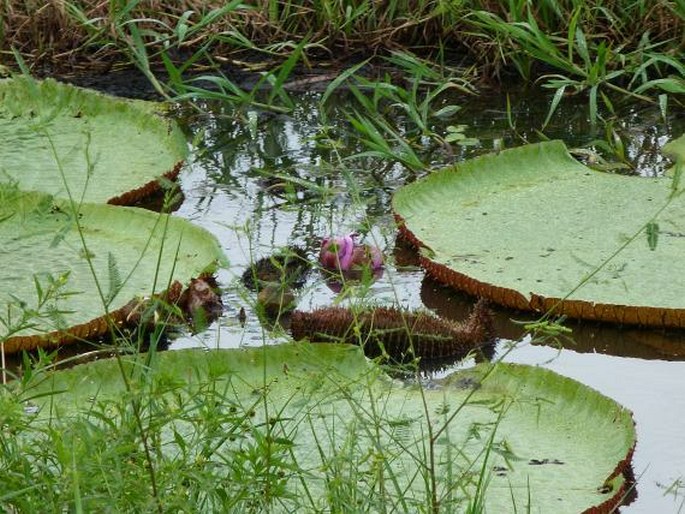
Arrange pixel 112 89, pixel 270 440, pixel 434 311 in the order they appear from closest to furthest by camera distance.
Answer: pixel 270 440, pixel 434 311, pixel 112 89

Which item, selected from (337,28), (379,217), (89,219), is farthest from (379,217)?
(337,28)

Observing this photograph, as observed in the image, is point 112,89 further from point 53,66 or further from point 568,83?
point 568,83

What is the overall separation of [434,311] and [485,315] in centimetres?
24

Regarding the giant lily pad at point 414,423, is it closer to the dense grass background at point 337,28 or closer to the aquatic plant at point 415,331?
the aquatic plant at point 415,331

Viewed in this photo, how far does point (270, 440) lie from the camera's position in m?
1.98

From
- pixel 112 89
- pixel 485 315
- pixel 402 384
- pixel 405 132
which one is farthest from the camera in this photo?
pixel 112 89

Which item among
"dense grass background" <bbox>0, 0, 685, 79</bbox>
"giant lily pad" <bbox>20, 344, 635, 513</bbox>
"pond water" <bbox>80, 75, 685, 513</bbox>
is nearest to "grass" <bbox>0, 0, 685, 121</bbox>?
"dense grass background" <bbox>0, 0, 685, 79</bbox>

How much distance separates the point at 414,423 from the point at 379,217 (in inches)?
47.3

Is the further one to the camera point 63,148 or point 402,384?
point 63,148

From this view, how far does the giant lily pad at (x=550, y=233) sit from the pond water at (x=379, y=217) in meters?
0.06

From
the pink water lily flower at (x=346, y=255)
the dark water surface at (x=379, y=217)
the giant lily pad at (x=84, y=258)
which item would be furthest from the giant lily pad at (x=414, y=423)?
the pink water lily flower at (x=346, y=255)

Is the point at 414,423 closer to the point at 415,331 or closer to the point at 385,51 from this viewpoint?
Answer: the point at 415,331

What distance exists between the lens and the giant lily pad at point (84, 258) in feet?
10.5

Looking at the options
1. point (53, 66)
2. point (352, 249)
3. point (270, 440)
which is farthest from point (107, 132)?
point (270, 440)
